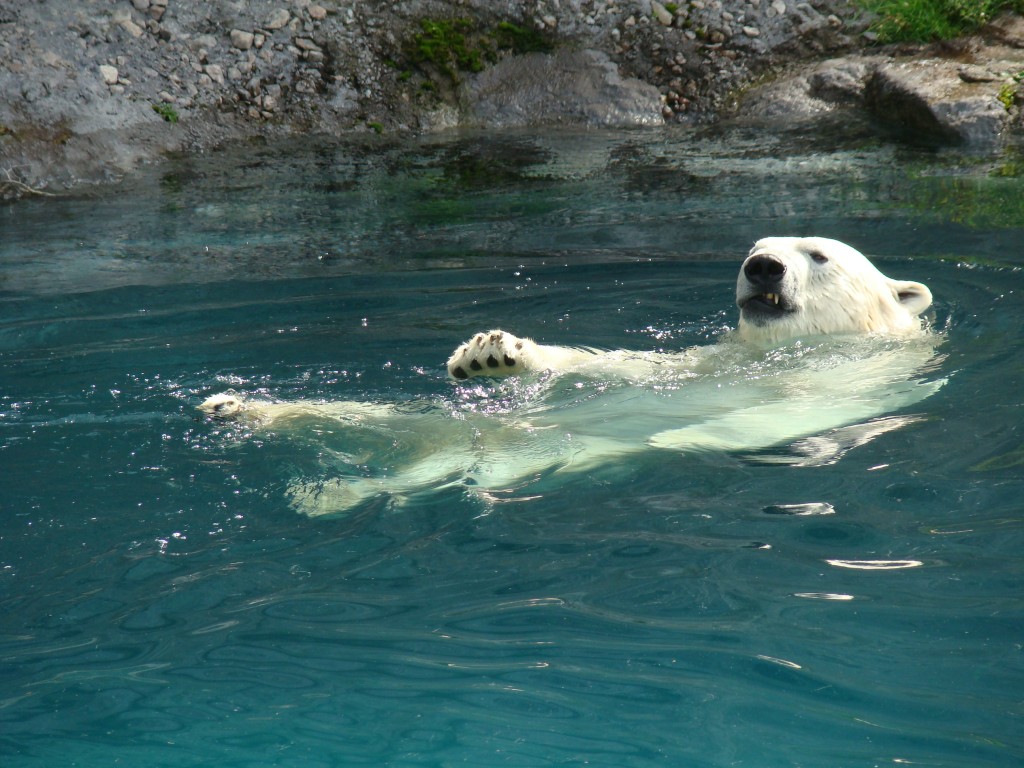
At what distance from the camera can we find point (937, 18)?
1048 cm

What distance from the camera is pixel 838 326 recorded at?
14.9ft

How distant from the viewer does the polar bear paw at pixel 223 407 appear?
416cm

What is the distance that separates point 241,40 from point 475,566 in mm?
9429

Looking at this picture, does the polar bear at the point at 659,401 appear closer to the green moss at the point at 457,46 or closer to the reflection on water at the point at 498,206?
the reflection on water at the point at 498,206

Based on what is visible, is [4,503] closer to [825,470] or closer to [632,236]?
[825,470]

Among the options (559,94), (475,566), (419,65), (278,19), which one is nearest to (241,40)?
(278,19)

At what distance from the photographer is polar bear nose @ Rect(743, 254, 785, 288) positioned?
4375 millimetres

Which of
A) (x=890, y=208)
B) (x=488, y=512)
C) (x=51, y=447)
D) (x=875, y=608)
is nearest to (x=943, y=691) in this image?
(x=875, y=608)

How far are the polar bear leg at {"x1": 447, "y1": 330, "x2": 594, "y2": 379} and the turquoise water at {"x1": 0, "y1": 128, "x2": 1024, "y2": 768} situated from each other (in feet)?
1.36

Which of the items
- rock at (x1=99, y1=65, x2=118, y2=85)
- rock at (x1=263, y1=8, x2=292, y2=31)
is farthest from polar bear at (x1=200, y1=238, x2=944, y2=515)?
rock at (x1=263, y1=8, x2=292, y2=31)

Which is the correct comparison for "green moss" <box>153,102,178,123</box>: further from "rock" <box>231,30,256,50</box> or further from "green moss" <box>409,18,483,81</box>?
"green moss" <box>409,18,483,81</box>

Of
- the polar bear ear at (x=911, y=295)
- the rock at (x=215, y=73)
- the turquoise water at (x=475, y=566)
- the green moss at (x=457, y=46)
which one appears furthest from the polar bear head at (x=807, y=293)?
the rock at (x=215, y=73)

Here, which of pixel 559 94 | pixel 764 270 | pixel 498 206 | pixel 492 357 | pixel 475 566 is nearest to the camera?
pixel 475 566

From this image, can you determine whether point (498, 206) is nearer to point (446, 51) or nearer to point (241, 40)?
point (446, 51)
